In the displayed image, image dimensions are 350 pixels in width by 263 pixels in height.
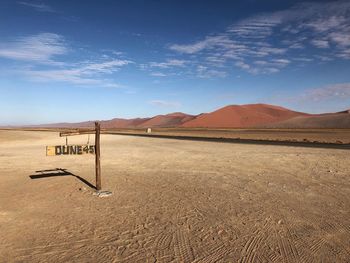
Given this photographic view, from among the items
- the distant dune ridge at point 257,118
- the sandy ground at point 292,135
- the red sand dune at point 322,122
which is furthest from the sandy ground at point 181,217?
the distant dune ridge at point 257,118

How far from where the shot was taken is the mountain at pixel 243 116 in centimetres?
11412

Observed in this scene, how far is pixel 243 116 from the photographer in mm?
123750

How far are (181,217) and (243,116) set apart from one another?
120546mm

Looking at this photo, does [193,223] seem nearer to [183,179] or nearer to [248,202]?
[248,202]

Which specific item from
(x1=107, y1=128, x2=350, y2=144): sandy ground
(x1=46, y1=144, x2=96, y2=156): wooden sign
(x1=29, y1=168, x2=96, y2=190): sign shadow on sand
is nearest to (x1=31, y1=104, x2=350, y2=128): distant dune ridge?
(x1=107, y1=128, x2=350, y2=144): sandy ground

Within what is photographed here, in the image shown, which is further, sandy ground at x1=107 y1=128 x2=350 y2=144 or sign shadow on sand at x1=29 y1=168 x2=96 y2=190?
sandy ground at x1=107 y1=128 x2=350 y2=144

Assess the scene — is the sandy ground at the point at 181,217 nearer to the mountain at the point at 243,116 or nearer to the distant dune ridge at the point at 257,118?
the distant dune ridge at the point at 257,118

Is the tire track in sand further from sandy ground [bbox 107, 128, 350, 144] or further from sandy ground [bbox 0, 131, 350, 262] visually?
sandy ground [bbox 107, 128, 350, 144]

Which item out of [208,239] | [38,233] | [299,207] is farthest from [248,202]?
[38,233]

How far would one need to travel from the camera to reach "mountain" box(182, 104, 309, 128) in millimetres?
114125

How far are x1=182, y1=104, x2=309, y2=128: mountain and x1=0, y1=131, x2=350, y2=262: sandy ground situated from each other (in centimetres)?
9717

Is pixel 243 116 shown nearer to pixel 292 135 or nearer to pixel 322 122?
pixel 322 122

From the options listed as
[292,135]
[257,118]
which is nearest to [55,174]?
[292,135]

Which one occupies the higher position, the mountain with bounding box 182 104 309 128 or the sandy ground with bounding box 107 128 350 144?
the mountain with bounding box 182 104 309 128
